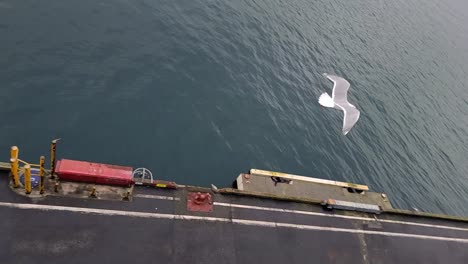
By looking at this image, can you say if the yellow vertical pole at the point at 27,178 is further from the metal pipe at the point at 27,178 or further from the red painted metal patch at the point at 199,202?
the red painted metal patch at the point at 199,202

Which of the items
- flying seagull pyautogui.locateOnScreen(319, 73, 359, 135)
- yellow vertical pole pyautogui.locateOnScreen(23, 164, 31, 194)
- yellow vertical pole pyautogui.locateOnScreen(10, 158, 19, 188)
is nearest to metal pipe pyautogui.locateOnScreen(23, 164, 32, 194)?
yellow vertical pole pyautogui.locateOnScreen(23, 164, 31, 194)

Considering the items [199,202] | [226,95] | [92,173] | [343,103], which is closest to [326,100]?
[343,103]

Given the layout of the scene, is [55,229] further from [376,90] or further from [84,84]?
[376,90]

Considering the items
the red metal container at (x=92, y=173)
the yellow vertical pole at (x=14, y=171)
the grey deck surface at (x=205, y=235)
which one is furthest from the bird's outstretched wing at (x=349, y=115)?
the yellow vertical pole at (x=14, y=171)

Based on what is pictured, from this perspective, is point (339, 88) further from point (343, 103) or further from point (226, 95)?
point (226, 95)

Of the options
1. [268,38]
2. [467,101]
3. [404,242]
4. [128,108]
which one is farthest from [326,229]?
[467,101]
